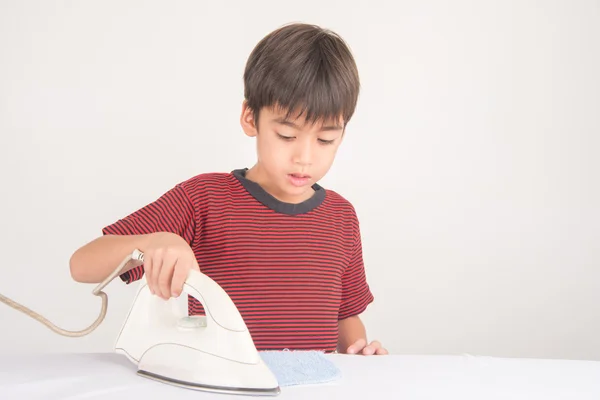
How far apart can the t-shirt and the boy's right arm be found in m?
0.26

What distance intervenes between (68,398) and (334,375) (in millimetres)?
369

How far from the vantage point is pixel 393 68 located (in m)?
2.70

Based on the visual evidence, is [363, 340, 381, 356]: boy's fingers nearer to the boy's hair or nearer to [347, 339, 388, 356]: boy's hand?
[347, 339, 388, 356]: boy's hand

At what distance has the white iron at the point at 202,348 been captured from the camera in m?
0.97

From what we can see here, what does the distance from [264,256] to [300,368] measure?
1.39 feet

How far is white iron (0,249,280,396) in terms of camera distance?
966 millimetres

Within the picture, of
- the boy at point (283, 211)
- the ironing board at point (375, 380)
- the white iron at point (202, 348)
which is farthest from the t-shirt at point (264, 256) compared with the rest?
the white iron at point (202, 348)

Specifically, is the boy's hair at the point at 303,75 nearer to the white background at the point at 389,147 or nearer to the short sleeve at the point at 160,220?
the short sleeve at the point at 160,220

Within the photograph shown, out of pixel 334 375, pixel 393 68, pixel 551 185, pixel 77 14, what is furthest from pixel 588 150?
pixel 334 375

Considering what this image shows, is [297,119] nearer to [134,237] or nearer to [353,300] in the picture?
[134,237]

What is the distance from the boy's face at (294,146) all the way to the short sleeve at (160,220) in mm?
178

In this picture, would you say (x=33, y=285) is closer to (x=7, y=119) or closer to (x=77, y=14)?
(x=7, y=119)

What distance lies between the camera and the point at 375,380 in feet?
3.53

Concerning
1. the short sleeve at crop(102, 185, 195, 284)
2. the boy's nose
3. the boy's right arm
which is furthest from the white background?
the boy's right arm
